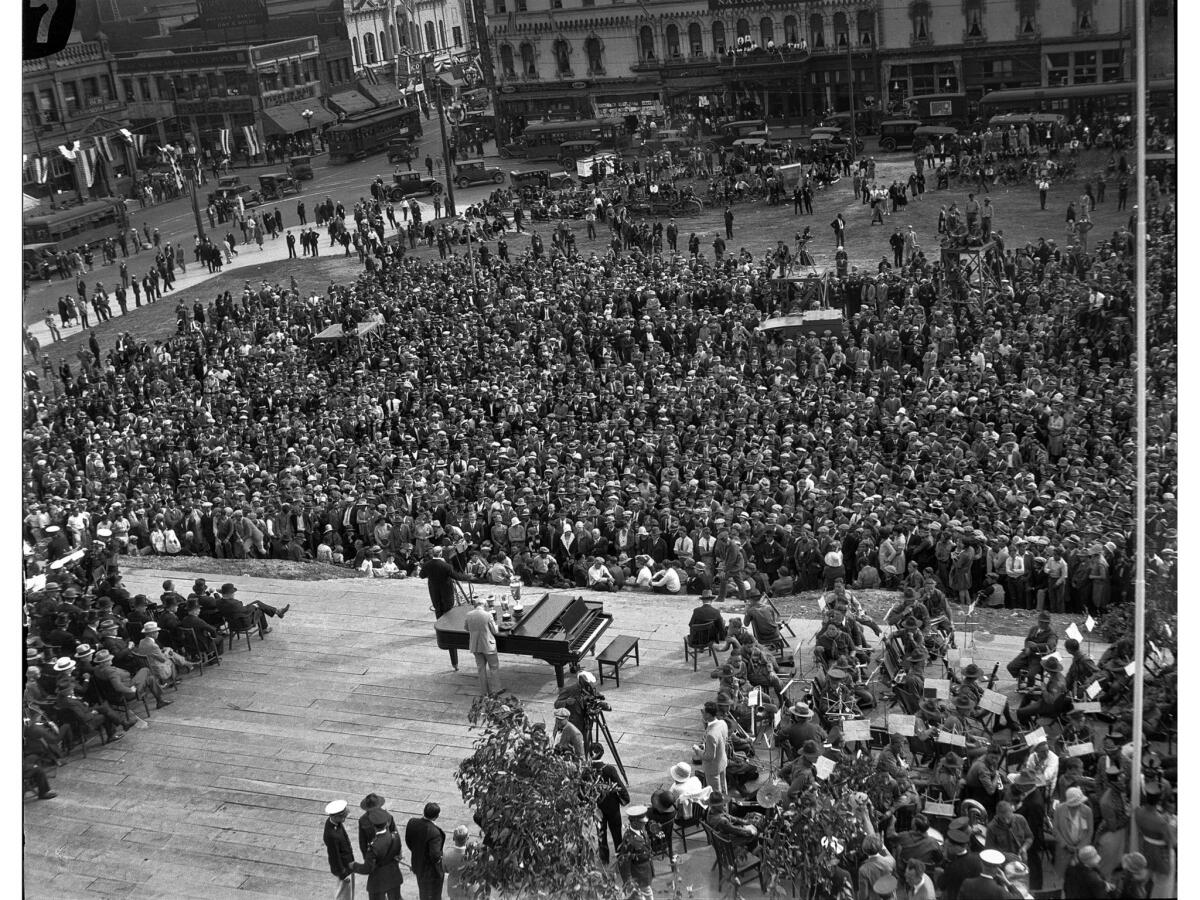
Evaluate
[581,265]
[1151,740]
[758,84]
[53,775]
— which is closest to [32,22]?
[53,775]

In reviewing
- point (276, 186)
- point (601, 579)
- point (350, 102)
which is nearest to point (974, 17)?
point (276, 186)

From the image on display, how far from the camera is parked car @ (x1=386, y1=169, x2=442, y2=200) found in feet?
224

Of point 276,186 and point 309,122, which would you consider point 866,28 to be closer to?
point 276,186

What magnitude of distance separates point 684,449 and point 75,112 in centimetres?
6091

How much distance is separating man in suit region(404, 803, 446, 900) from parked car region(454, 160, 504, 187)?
194ft

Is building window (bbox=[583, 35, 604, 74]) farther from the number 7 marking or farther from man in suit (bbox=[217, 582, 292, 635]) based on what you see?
man in suit (bbox=[217, 582, 292, 635])

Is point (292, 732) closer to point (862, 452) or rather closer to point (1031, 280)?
point (862, 452)

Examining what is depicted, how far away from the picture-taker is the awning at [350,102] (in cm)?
8569

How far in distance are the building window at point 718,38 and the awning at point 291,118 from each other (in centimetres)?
2581

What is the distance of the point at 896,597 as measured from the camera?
21.1 metres

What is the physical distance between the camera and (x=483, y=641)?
18.4 metres

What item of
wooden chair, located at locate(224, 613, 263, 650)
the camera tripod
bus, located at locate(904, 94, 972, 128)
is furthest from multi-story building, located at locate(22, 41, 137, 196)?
the camera tripod
